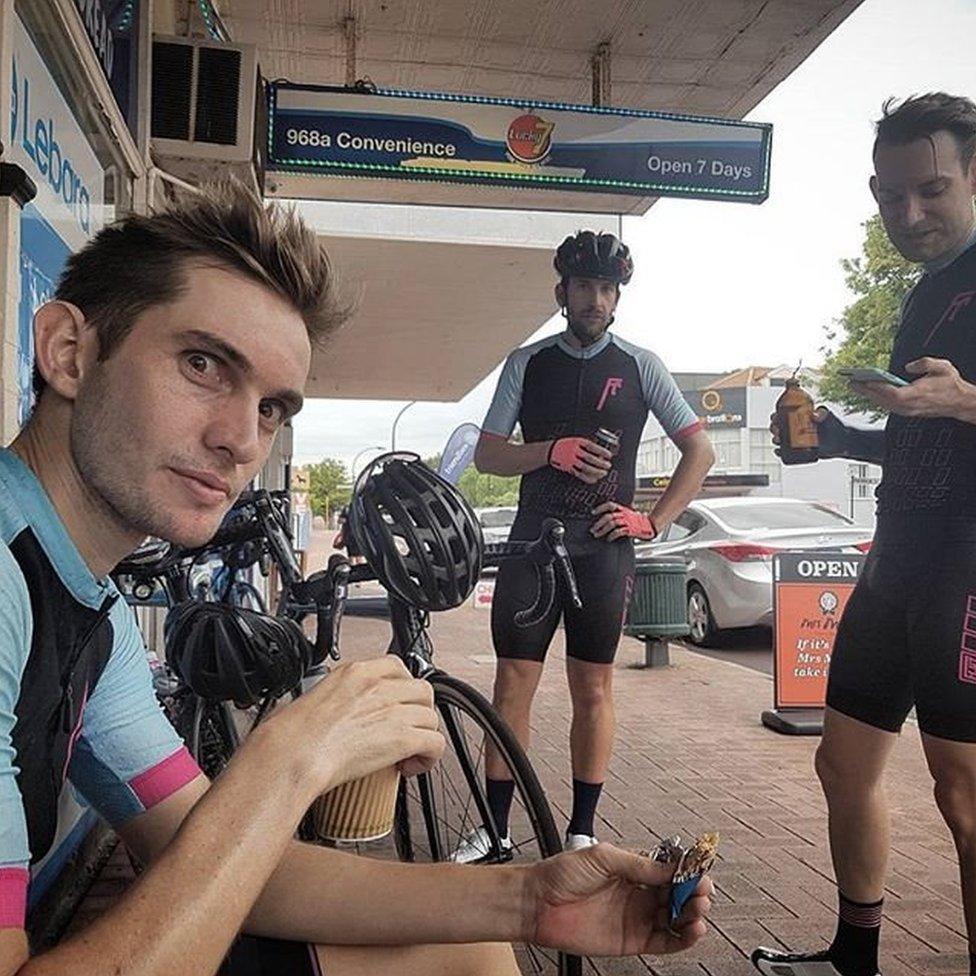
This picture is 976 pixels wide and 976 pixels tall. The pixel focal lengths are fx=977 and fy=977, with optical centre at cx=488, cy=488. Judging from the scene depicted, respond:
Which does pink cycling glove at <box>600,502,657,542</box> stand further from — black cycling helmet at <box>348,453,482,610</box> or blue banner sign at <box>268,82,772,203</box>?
blue banner sign at <box>268,82,772,203</box>

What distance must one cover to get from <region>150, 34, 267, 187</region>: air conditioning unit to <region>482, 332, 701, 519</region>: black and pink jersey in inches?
68.8

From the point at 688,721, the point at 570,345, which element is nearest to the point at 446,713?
the point at 570,345

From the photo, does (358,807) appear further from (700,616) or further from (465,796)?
(700,616)

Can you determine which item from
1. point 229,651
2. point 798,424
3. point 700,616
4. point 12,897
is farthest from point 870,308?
point 700,616

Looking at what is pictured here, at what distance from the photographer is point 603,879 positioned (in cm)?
117

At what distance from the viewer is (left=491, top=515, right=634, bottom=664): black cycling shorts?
3072 millimetres

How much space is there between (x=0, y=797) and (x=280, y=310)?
555mm

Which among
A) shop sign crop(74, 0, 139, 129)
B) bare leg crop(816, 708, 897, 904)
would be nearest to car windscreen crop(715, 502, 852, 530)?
bare leg crop(816, 708, 897, 904)

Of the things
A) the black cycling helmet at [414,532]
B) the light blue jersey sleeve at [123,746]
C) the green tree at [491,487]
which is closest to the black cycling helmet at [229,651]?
the black cycling helmet at [414,532]

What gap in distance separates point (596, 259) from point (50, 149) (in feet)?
5.44

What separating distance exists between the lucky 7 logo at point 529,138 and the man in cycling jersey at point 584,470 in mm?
927

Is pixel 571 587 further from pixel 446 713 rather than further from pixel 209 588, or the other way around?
pixel 209 588

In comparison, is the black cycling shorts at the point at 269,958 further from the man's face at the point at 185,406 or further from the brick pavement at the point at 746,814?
the brick pavement at the point at 746,814

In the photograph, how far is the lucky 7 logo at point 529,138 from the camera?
401cm
